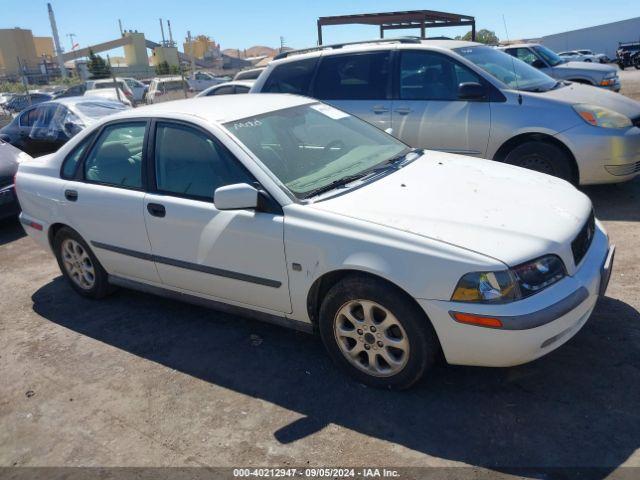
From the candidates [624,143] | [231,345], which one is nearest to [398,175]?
[231,345]

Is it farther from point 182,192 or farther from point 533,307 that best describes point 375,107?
point 533,307

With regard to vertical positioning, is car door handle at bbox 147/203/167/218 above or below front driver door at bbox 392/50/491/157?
below

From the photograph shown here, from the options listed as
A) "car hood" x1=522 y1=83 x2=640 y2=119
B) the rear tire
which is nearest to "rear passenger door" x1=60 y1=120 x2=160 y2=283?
the rear tire

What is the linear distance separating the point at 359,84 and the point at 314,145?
297 centimetres

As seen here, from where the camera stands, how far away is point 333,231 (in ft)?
9.64

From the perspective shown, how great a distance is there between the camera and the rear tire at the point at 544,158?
5609 millimetres

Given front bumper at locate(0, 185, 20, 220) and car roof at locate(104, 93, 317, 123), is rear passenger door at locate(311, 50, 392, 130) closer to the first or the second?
car roof at locate(104, 93, 317, 123)

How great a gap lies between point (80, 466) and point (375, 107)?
4803 mm

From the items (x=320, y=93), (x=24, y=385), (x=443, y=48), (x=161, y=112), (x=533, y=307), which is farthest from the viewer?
(x=320, y=93)

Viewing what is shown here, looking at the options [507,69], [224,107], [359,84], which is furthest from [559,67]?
[224,107]

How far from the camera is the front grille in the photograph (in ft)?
9.51

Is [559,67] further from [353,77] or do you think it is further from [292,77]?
[292,77]

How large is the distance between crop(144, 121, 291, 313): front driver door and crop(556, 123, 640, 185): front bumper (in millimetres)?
3737

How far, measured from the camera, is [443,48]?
6043 millimetres
